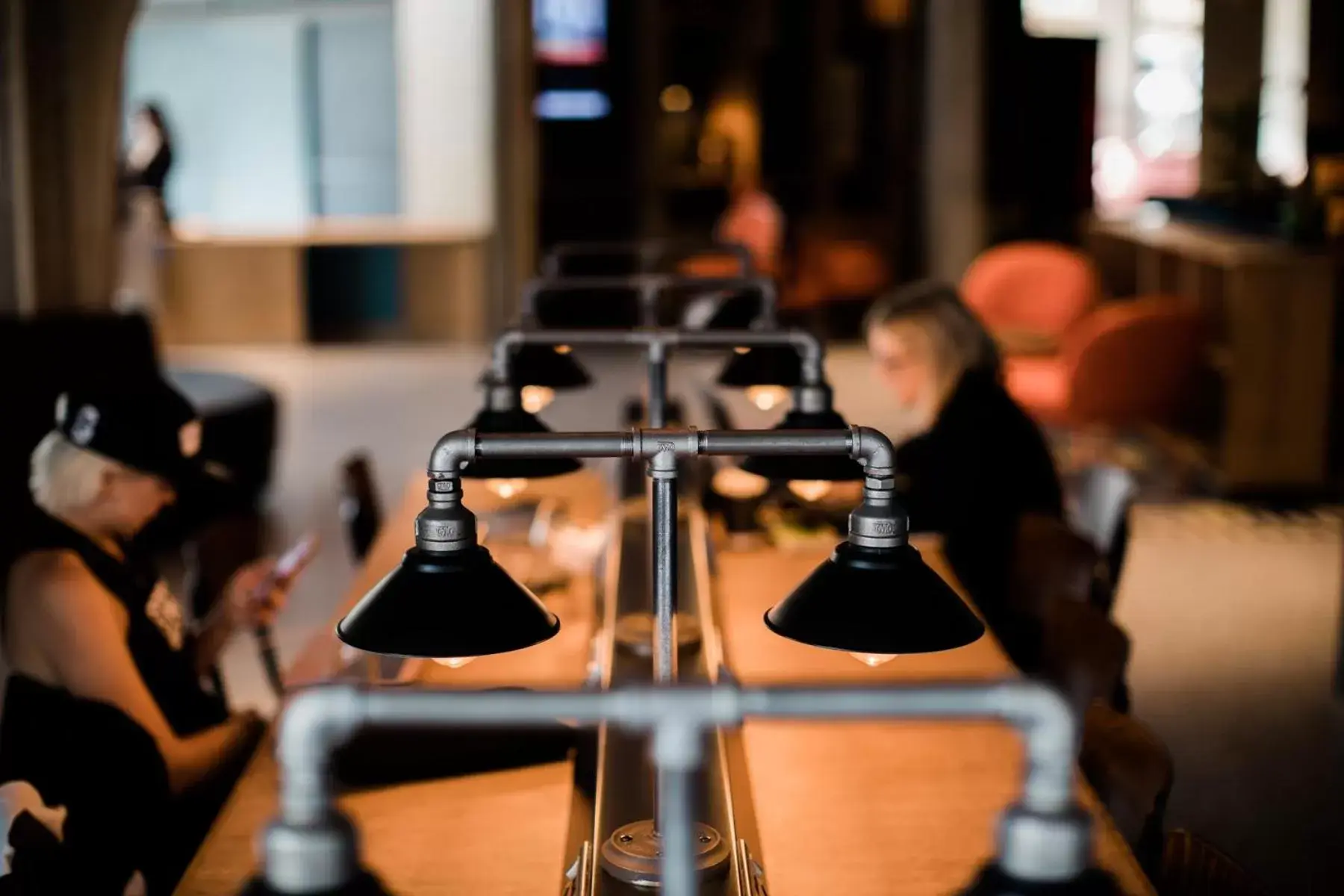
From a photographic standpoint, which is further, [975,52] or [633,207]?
[633,207]

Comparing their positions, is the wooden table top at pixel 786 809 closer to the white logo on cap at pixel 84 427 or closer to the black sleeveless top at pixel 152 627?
the black sleeveless top at pixel 152 627

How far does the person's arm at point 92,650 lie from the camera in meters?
2.71

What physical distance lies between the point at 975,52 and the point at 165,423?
9021 millimetres

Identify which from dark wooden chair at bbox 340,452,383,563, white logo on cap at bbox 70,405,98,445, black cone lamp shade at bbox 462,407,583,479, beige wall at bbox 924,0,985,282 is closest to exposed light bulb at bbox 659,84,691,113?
beige wall at bbox 924,0,985,282

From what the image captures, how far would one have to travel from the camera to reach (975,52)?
36.1 ft

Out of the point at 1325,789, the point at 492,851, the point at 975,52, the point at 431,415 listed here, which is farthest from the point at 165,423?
the point at 975,52

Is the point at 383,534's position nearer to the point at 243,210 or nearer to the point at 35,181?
the point at 35,181

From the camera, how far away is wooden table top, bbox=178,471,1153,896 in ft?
7.23

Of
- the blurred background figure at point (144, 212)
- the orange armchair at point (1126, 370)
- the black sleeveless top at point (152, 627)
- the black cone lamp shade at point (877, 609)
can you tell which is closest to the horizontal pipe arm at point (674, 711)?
the black cone lamp shade at point (877, 609)

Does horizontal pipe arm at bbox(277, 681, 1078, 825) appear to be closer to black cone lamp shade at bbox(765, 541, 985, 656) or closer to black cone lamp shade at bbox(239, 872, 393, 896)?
black cone lamp shade at bbox(239, 872, 393, 896)

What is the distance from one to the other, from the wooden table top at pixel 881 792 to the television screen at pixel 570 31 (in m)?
9.28

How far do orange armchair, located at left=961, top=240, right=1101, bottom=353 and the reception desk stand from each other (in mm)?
4524

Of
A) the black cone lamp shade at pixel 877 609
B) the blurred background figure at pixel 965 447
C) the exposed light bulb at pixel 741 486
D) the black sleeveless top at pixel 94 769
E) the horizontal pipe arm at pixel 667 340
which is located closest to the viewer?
the black cone lamp shade at pixel 877 609

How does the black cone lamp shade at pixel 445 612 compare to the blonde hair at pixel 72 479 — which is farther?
the blonde hair at pixel 72 479
